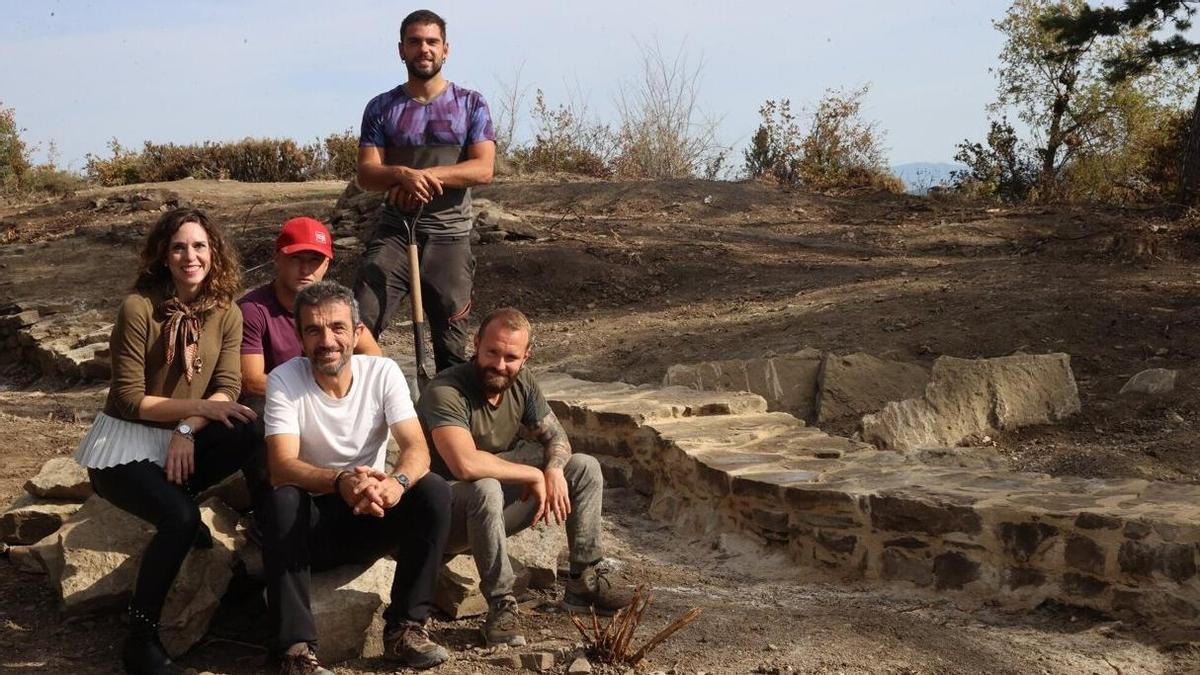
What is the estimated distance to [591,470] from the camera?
171 inches

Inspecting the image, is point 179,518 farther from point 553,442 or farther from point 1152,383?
point 1152,383

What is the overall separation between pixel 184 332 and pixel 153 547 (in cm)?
73

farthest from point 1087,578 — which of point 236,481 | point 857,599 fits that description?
point 236,481

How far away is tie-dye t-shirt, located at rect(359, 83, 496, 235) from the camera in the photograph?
564 centimetres

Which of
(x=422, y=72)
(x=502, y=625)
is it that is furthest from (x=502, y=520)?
(x=422, y=72)

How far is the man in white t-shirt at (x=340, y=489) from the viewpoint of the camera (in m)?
3.70

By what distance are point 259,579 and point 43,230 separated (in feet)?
36.9

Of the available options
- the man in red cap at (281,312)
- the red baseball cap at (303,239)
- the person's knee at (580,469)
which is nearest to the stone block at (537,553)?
the person's knee at (580,469)

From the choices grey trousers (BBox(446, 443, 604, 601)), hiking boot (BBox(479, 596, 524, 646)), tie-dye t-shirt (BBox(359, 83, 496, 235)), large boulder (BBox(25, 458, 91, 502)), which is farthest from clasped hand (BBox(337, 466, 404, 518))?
tie-dye t-shirt (BBox(359, 83, 496, 235))

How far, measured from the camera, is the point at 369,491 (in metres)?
3.70

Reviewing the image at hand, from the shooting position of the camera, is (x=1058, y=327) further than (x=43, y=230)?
No

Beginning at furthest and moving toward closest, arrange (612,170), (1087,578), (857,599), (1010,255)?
(612,170), (1010,255), (857,599), (1087,578)

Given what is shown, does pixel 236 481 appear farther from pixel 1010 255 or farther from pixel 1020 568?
pixel 1010 255

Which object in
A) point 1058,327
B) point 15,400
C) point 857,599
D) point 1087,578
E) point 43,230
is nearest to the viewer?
point 1087,578
